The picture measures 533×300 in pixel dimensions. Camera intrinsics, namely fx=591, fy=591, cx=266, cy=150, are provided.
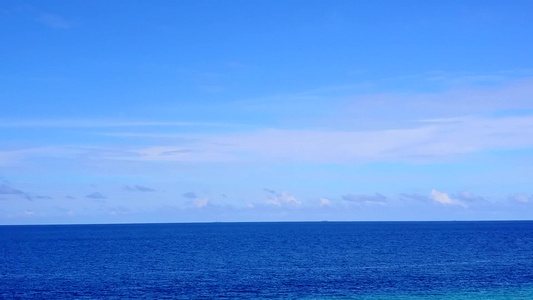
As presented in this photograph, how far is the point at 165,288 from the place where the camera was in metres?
70.9

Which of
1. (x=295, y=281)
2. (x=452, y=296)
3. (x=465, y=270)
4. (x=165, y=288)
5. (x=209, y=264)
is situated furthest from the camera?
(x=209, y=264)

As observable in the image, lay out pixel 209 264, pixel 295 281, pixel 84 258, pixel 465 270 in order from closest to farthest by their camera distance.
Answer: pixel 295 281 < pixel 465 270 < pixel 209 264 < pixel 84 258

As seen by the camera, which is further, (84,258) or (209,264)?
(84,258)

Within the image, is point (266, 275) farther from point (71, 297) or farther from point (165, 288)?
point (71, 297)

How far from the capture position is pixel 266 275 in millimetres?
82688

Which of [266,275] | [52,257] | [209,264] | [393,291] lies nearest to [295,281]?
[266,275]

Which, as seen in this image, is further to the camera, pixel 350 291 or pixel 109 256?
pixel 109 256

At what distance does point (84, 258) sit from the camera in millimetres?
116312

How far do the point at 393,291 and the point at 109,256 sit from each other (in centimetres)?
7243

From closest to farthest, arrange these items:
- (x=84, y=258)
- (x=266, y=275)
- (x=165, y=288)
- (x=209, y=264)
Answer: (x=165, y=288)
(x=266, y=275)
(x=209, y=264)
(x=84, y=258)

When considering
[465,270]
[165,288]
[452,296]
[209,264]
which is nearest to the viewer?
[452,296]

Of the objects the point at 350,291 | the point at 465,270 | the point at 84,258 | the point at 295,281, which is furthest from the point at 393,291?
the point at 84,258

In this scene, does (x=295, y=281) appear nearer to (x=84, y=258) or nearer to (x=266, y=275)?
(x=266, y=275)

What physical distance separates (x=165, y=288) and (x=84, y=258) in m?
51.4
